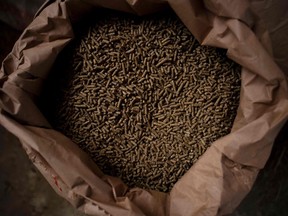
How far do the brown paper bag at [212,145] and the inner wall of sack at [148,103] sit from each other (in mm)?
59

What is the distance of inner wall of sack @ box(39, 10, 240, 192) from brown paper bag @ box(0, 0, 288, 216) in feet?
0.19

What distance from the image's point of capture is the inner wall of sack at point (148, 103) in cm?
101

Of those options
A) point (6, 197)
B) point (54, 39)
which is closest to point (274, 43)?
point (54, 39)

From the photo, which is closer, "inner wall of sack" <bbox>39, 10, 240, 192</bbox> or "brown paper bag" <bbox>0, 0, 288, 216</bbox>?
"brown paper bag" <bbox>0, 0, 288, 216</bbox>

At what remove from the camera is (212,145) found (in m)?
0.90

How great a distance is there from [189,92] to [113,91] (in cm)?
18

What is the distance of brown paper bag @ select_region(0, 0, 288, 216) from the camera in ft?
2.80

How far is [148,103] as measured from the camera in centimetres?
104

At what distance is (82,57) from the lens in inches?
40.7

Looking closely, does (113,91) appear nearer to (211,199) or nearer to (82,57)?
(82,57)

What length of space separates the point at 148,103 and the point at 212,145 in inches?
8.4

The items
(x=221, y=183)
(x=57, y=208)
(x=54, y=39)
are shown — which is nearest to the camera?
(x=221, y=183)

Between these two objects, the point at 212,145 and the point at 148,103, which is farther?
the point at 148,103

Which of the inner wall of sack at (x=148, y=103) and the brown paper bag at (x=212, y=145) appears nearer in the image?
the brown paper bag at (x=212, y=145)
